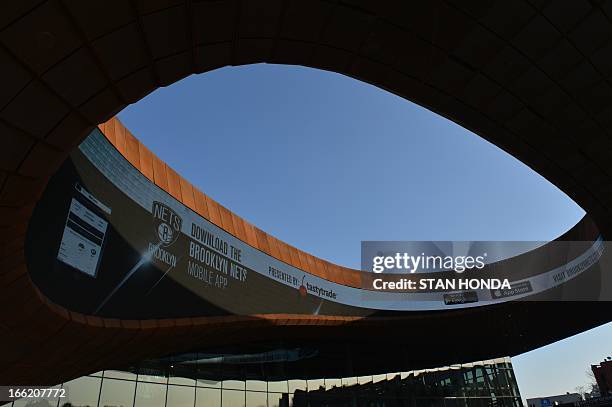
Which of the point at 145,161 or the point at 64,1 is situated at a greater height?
the point at 145,161

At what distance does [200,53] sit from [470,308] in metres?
26.1

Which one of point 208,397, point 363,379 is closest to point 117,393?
point 208,397

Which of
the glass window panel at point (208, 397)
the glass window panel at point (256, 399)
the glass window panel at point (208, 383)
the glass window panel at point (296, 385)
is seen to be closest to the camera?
the glass window panel at point (208, 397)

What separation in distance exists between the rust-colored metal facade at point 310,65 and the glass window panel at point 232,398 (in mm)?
12269

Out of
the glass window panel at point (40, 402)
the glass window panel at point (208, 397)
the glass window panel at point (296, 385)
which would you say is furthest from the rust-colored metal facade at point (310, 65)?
the glass window panel at point (296, 385)

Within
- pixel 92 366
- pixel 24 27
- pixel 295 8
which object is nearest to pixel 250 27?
pixel 295 8

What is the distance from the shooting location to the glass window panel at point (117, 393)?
1723 centimetres

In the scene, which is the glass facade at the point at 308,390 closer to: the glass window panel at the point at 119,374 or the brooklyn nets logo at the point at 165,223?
the glass window panel at the point at 119,374

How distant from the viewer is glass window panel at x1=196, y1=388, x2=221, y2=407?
20.9 m

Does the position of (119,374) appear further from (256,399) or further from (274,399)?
(274,399)

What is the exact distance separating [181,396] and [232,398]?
3.09 m

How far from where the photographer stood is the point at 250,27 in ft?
17.7

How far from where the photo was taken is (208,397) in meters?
21.3

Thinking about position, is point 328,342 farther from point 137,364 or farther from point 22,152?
point 22,152
